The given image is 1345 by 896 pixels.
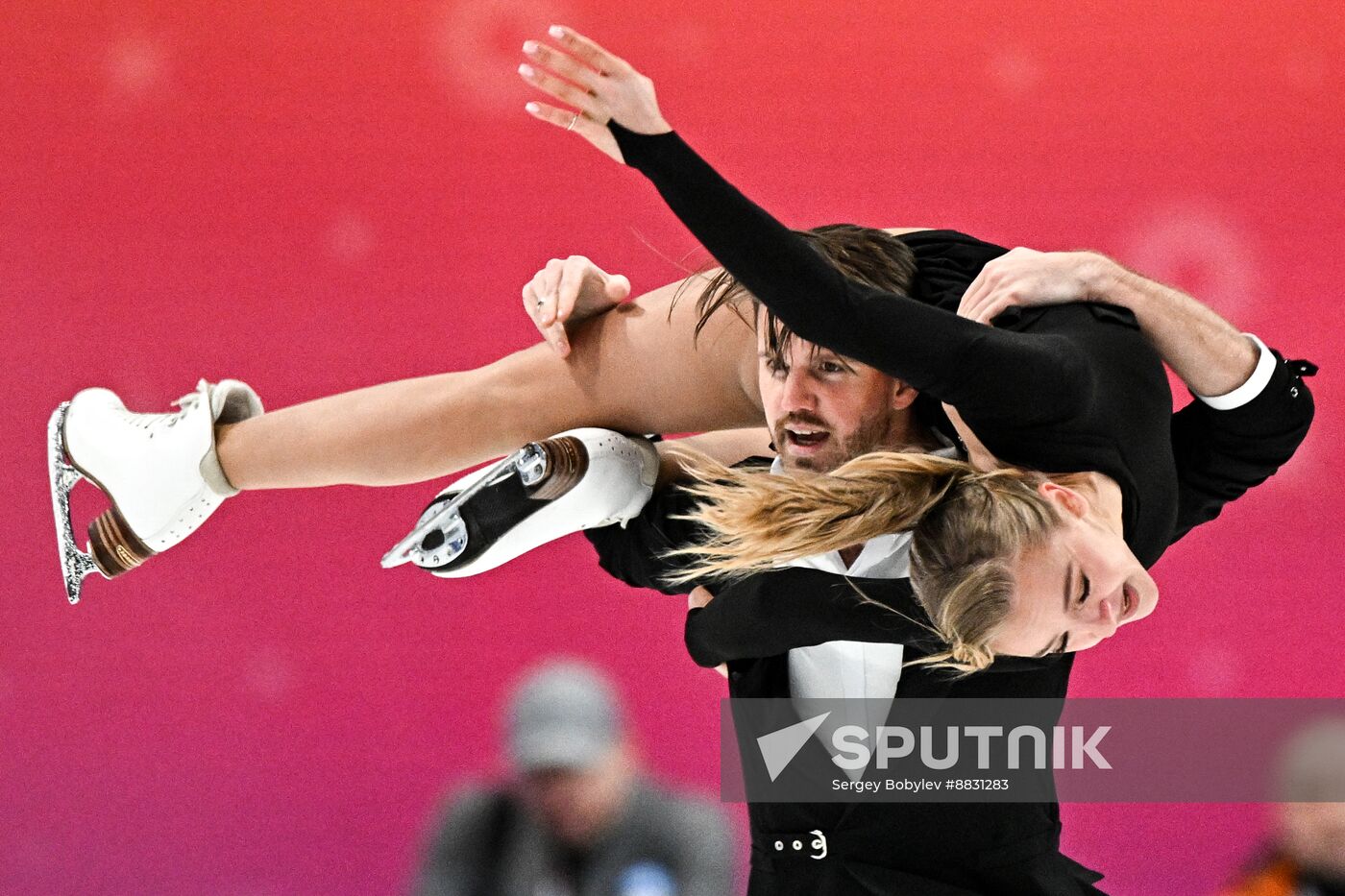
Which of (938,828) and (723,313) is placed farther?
(723,313)

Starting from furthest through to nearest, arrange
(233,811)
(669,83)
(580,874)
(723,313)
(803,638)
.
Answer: (669,83)
(233,811)
(723,313)
(803,638)
(580,874)

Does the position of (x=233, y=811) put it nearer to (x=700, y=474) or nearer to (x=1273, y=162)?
(x=700, y=474)

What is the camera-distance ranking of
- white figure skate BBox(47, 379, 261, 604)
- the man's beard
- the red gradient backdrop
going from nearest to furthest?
the man's beard → white figure skate BBox(47, 379, 261, 604) → the red gradient backdrop

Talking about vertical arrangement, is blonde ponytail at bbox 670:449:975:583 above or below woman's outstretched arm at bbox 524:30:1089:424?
below

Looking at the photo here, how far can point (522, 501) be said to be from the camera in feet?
6.78

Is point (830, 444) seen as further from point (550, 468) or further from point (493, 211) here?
point (493, 211)

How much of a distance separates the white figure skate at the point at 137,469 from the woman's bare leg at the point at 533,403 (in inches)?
2.9

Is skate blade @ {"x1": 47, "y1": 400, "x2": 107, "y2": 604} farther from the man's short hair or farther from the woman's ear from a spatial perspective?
the woman's ear

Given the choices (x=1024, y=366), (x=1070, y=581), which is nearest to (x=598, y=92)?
(x=1024, y=366)

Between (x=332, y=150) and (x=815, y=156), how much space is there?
1053 mm

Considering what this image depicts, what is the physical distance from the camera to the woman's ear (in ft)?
5.64

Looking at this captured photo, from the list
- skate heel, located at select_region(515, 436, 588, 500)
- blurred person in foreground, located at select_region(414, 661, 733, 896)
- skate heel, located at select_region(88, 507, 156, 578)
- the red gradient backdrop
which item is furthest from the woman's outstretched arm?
the red gradient backdrop

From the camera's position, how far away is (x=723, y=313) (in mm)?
2199

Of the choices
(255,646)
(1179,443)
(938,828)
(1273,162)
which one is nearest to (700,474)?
(938,828)
